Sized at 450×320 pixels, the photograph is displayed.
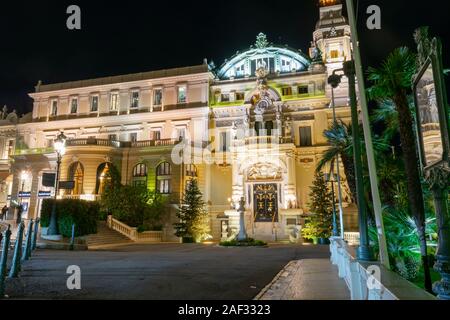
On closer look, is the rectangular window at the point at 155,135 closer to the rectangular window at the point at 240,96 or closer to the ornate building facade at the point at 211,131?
the ornate building facade at the point at 211,131

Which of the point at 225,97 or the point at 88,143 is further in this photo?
the point at 225,97

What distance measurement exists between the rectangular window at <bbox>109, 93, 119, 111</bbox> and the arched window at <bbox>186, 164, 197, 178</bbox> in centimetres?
1493

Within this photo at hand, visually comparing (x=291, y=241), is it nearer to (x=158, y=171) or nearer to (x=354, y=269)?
(x=158, y=171)

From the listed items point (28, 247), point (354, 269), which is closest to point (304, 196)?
point (28, 247)

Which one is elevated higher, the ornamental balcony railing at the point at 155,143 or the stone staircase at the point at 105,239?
the ornamental balcony railing at the point at 155,143

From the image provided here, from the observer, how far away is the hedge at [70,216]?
2458 centimetres

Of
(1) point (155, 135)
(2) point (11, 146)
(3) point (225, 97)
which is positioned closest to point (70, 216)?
(1) point (155, 135)

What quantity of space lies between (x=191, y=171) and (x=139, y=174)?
6.05 meters

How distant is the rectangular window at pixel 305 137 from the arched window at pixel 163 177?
1577cm

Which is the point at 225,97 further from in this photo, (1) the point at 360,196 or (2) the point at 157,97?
(1) the point at 360,196

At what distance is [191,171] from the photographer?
1512 inches

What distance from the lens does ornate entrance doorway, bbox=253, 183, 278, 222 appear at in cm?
3650

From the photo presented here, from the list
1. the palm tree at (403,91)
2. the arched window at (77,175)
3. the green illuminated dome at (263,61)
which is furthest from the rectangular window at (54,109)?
the palm tree at (403,91)

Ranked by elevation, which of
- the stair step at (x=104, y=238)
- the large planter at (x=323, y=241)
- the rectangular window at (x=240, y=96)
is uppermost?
the rectangular window at (x=240, y=96)
